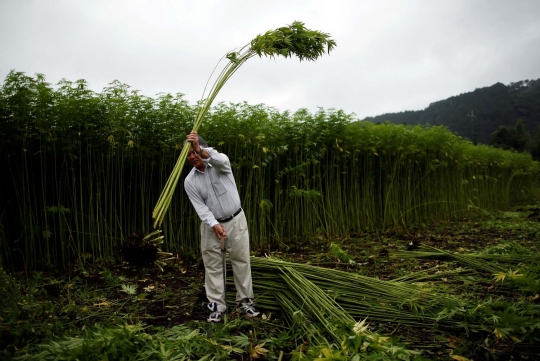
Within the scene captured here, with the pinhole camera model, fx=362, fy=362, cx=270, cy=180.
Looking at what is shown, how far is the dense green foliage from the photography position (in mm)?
4859

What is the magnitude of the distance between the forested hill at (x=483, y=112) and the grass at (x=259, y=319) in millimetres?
40275

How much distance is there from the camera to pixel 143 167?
5.77m

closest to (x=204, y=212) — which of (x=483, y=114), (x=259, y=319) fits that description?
(x=259, y=319)

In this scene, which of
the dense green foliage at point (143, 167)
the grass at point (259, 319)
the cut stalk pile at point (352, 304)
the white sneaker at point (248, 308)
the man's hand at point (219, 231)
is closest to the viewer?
the grass at point (259, 319)

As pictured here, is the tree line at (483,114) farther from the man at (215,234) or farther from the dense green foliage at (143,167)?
the man at (215,234)

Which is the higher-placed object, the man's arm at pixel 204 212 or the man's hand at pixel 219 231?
the man's arm at pixel 204 212

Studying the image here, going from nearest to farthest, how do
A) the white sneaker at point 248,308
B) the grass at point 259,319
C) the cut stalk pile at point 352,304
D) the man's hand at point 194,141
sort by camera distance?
the grass at point 259,319, the cut stalk pile at point 352,304, the man's hand at point 194,141, the white sneaker at point 248,308

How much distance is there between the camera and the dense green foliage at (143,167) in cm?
486

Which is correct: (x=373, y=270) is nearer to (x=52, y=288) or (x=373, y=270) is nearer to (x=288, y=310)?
(x=288, y=310)

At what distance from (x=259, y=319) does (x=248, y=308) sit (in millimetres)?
163

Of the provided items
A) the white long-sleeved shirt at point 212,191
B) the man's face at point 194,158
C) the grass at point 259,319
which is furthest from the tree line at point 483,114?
the man's face at point 194,158

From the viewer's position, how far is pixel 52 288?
4.14 m

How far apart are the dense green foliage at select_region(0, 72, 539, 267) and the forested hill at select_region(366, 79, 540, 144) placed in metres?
36.3

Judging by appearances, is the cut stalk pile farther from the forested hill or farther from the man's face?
the forested hill
